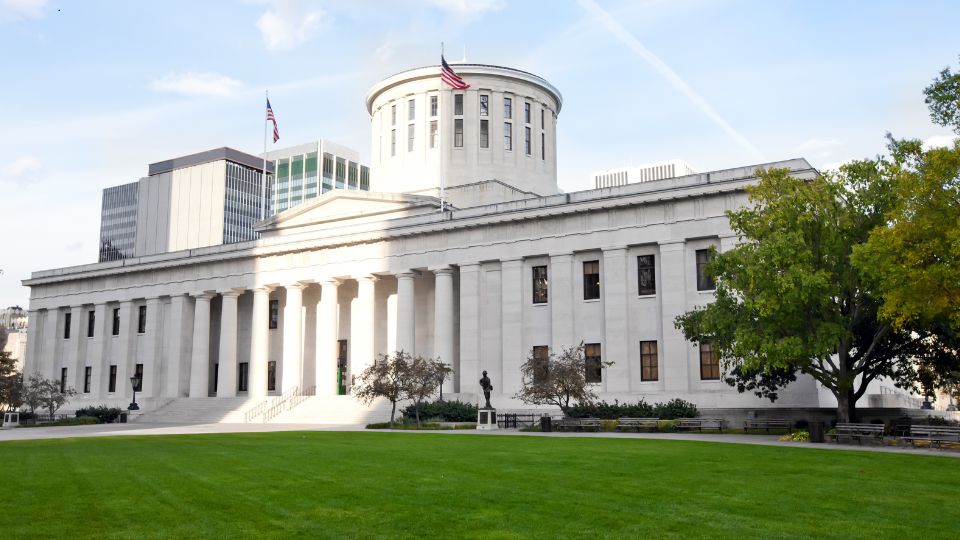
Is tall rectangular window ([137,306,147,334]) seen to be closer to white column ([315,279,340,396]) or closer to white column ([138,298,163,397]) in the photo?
white column ([138,298,163,397])

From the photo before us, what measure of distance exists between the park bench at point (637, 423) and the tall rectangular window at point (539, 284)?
11238mm

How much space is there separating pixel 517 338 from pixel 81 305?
3964cm

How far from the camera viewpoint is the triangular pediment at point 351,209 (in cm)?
5200

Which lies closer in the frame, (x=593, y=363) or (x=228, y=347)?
(x=593, y=363)

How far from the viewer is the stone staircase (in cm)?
4972

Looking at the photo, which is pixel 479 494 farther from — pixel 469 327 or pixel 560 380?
pixel 469 327

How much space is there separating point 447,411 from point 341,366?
16.2m

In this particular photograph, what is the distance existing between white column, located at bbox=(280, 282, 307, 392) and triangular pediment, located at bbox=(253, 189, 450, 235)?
17.1 ft

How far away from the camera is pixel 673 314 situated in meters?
39.7

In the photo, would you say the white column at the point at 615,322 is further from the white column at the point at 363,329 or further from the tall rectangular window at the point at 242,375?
the tall rectangular window at the point at 242,375

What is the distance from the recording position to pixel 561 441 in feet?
86.0

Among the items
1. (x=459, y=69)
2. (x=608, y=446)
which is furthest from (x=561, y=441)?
(x=459, y=69)

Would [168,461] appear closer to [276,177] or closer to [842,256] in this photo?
[842,256]

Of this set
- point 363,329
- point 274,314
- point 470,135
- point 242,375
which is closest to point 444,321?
point 363,329
